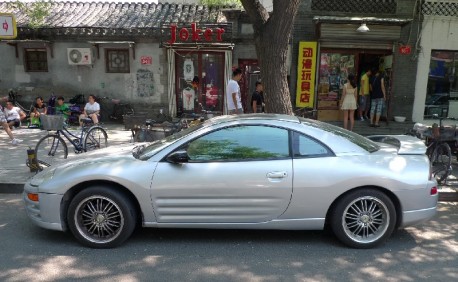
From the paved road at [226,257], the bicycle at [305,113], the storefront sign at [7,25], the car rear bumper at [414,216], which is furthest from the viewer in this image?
the bicycle at [305,113]

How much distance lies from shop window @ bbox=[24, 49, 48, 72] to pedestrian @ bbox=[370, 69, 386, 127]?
10695 mm

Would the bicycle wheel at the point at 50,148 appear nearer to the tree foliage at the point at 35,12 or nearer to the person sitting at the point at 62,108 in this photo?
the person sitting at the point at 62,108

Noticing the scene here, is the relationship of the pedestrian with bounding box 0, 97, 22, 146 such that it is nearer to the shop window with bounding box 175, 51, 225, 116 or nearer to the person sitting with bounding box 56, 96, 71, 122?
the person sitting with bounding box 56, 96, 71, 122

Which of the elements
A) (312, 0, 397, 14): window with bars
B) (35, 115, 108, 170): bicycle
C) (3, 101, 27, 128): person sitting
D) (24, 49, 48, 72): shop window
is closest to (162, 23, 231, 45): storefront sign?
(312, 0, 397, 14): window with bars

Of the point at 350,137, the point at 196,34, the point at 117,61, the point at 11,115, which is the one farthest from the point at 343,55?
the point at 11,115

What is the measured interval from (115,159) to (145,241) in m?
0.95

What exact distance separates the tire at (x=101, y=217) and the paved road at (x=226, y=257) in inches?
5.1

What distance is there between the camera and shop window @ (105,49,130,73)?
41.1 ft

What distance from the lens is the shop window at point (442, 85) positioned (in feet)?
37.7

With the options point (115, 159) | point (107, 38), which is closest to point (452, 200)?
point (115, 159)

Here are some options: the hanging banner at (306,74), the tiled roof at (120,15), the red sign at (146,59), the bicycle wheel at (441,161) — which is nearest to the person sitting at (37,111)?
the tiled roof at (120,15)

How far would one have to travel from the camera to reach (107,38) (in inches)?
479

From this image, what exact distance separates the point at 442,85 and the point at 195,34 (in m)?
7.83

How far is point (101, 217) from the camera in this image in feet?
12.8
